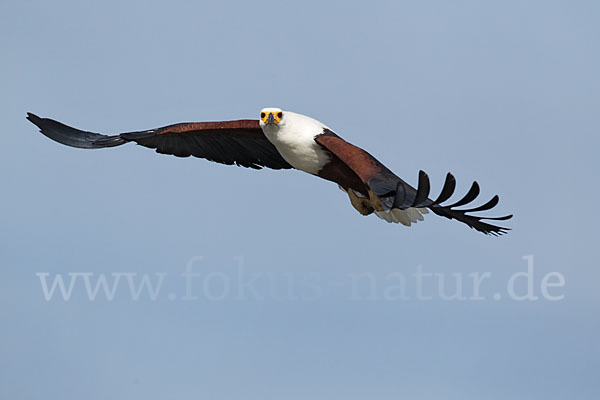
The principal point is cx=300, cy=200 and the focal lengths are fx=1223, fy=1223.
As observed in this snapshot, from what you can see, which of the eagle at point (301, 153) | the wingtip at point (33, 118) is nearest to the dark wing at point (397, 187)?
the eagle at point (301, 153)

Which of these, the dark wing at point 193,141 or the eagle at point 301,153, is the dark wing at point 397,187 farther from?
the dark wing at point 193,141

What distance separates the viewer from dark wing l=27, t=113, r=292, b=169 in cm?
1595

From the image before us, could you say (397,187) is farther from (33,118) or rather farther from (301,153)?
(33,118)

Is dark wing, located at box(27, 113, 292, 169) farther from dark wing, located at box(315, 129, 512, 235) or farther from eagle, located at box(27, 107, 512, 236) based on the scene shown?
dark wing, located at box(315, 129, 512, 235)

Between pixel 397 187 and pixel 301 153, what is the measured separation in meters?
2.45

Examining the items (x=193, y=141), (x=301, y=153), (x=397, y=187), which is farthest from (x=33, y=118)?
(x=397, y=187)

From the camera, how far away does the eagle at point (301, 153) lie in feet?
42.5

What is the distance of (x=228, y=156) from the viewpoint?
1642 centimetres

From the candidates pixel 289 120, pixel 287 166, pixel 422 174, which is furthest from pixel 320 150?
pixel 422 174

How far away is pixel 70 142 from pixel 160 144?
1.21 m

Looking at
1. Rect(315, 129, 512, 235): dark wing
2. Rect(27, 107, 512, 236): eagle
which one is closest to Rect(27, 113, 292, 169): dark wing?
Rect(27, 107, 512, 236): eagle

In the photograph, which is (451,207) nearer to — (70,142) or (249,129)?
(249,129)

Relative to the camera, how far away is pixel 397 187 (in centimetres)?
1239

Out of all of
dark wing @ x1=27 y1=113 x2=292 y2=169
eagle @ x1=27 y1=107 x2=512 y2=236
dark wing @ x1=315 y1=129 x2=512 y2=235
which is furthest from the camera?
dark wing @ x1=27 y1=113 x2=292 y2=169
